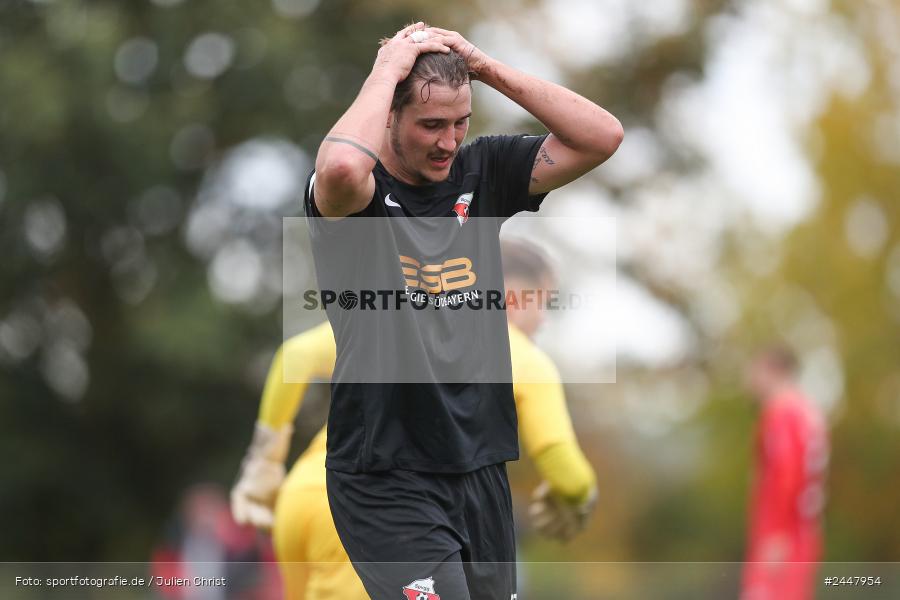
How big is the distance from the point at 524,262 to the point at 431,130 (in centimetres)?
189

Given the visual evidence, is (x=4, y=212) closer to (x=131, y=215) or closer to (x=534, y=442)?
(x=131, y=215)

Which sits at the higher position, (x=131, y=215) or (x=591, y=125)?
(x=131, y=215)

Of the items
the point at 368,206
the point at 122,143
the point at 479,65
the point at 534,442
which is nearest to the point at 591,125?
the point at 479,65

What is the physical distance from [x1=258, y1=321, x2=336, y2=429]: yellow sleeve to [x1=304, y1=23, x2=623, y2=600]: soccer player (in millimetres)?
1298

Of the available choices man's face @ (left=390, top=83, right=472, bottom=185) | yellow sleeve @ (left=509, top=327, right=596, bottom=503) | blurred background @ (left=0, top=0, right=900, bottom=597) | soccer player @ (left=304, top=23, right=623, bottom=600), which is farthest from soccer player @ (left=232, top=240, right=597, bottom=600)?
blurred background @ (left=0, top=0, right=900, bottom=597)

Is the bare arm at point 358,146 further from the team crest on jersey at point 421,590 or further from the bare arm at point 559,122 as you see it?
the team crest on jersey at point 421,590

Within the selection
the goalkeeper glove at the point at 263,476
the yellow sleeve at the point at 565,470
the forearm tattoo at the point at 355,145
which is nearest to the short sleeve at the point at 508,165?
the forearm tattoo at the point at 355,145

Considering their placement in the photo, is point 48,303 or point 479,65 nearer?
point 479,65

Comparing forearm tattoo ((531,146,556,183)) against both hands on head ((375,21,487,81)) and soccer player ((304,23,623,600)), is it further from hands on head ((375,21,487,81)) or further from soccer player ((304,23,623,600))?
hands on head ((375,21,487,81))

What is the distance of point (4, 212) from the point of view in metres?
16.1

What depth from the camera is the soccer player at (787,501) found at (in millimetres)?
8250

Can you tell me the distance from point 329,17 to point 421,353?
541 inches

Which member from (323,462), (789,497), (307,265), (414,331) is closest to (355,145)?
(414,331)

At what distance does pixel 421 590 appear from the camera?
3281mm
